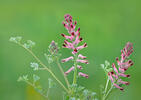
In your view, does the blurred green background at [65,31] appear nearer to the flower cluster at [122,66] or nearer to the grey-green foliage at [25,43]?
the grey-green foliage at [25,43]

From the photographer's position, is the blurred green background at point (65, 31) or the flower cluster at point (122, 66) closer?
the flower cluster at point (122, 66)

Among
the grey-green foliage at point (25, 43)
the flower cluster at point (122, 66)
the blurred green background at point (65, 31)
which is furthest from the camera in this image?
the blurred green background at point (65, 31)

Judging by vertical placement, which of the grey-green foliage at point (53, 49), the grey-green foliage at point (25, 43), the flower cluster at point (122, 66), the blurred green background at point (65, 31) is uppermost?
the blurred green background at point (65, 31)

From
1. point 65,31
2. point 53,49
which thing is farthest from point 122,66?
point 65,31

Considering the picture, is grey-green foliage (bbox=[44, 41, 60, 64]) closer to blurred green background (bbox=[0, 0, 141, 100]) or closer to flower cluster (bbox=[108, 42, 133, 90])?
flower cluster (bbox=[108, 42, 133, 90])

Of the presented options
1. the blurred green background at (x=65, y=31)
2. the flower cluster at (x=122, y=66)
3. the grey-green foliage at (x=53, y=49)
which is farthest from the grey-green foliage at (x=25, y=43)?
the blurred green background at (x=65, y=31)

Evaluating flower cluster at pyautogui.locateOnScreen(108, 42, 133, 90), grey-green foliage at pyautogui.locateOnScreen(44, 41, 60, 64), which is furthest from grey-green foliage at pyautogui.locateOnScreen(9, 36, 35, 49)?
flower cluster at pyautogui.locateOnScreen(108, 42, 133, 90)
